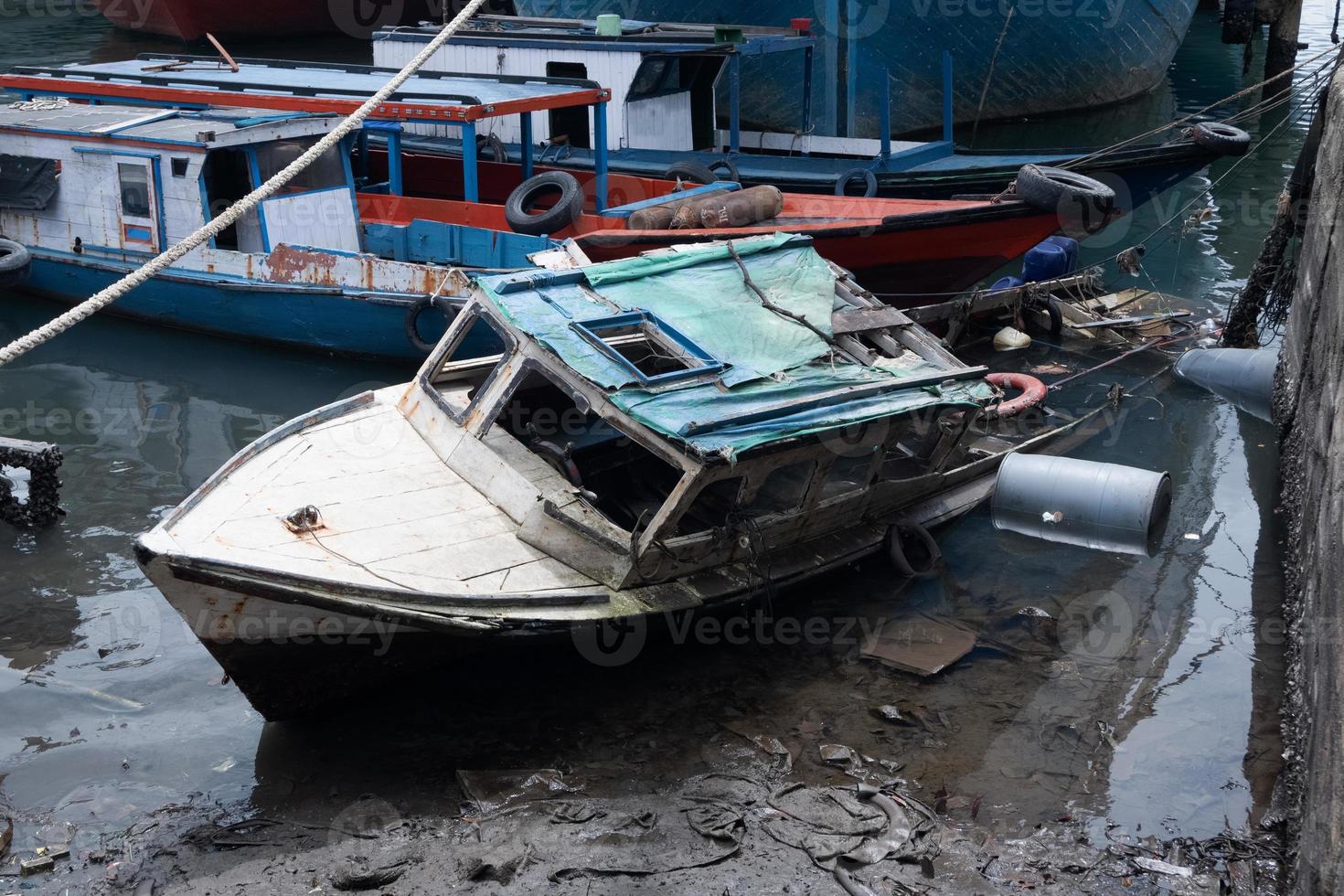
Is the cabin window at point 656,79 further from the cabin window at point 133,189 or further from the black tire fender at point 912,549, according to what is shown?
the black tire fender at point 912,549

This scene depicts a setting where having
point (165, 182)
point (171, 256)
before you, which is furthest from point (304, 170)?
point (171, 256)

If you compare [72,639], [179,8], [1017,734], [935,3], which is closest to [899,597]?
[1017,734]

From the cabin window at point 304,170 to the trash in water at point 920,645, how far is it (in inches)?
277

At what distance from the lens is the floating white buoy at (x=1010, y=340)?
11430 millimetres

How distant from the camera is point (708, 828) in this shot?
Answer: 5523mm

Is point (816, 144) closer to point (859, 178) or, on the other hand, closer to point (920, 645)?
point (859, 178)

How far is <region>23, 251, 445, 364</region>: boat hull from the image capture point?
10.6 metres

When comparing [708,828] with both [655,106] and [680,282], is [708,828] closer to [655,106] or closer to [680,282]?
[680,282]

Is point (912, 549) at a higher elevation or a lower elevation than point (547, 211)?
lower

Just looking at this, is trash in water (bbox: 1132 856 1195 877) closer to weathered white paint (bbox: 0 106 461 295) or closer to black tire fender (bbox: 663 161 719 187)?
weathered white paint (bbox: 0 106 461 295)

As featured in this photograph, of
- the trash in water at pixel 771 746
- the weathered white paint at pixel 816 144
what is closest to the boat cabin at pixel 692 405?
the trash in water at pixel 771 746

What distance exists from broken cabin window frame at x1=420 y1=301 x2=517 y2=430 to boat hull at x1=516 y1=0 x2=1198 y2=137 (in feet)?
30.9

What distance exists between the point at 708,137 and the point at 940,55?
6.49 meters

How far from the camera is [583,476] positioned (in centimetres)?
748
